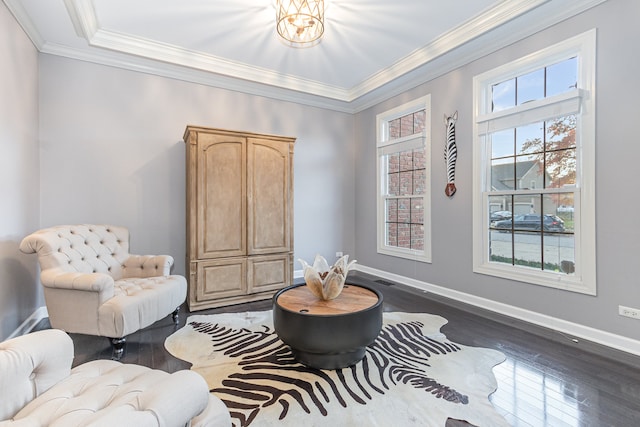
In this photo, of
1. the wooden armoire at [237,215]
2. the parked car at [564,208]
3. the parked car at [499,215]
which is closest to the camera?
the parked car at [564,208]

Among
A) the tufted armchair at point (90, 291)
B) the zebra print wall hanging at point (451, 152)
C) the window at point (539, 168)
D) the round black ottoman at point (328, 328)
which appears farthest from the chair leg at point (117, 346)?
the zebra print wall hanging at point (451, 152)

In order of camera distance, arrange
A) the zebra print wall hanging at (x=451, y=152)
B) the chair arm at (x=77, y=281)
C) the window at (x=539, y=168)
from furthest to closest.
Answer: the zebra print wall hanging at (x=451, y=152)
the window at (x=539, y=168)
the chair arm at (x=77, y=281)

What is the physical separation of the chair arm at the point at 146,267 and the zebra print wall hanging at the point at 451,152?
340cm

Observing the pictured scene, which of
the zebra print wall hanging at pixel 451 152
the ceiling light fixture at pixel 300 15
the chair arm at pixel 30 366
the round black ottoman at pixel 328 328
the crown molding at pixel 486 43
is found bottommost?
the round black ottoman at pixel 328 328

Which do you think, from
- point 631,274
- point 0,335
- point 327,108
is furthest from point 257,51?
point 631,274

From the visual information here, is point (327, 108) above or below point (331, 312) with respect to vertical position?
above

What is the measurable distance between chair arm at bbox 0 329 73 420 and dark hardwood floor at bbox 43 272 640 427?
105cm

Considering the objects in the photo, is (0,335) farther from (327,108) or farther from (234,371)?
(327,108)

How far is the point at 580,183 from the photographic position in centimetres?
277

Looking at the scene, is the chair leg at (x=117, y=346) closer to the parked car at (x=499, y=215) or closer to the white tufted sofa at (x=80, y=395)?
the white tufted sofa at (x=80, y=395)

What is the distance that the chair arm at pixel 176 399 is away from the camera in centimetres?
105

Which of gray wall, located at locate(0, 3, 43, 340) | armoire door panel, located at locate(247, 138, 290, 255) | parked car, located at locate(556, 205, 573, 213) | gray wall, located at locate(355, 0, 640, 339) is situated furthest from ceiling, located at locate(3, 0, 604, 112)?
parked car, located at locate(556, 205, 573, 213)

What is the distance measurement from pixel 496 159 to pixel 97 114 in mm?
4615

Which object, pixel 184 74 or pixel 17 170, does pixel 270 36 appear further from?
pixel 17 170
